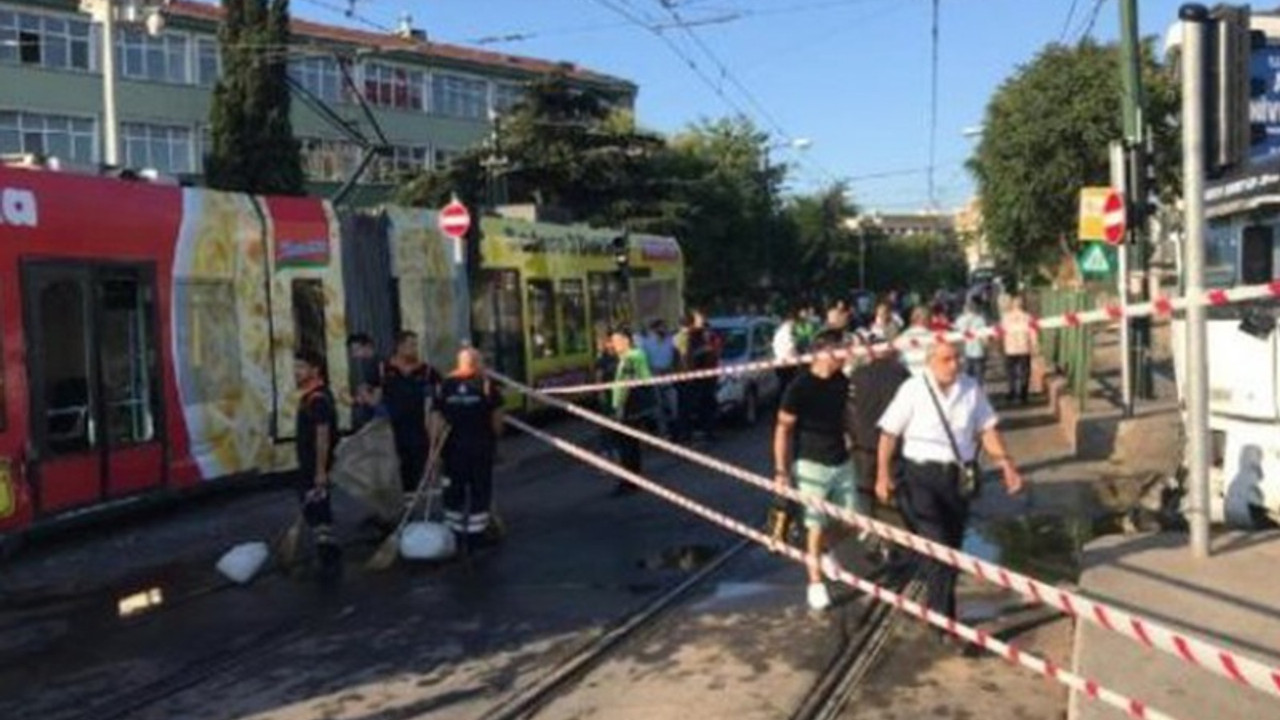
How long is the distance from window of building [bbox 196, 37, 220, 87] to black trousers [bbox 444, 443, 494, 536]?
48.9m

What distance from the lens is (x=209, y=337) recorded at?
51.1 ft

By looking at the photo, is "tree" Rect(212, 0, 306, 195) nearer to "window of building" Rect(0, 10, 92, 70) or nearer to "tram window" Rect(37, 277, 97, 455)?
"window of building" Rect(0, 10, 92, 70)

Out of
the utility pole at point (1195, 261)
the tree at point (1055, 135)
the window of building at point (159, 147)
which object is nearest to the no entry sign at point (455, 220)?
the utility pole at point (1195, 261)

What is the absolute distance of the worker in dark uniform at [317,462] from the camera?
38.7 ft

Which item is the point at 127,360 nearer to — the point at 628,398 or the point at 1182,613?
the point at 628,398

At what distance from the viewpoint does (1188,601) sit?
29.0ft

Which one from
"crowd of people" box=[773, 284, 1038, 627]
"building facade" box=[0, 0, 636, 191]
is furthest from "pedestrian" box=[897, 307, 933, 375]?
"building facade" box=[0, 0, 636, 191]

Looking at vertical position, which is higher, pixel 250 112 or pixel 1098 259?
pixel 250 112

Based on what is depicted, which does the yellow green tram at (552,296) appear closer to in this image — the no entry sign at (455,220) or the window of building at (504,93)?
the no entry sign at (455,220)

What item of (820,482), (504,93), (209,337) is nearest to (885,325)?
(209,337)

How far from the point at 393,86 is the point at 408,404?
184ft

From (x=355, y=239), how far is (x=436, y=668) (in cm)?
1123

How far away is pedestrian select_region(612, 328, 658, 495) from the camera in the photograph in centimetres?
1595

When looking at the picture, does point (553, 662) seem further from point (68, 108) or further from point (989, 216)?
point (68, 108)
